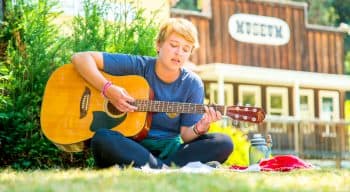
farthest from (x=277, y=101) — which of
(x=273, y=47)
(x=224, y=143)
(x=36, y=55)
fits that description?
(x=224, y=143)

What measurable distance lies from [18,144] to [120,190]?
10.4 feet

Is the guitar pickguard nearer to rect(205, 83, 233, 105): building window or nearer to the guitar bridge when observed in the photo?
the guitar bridge

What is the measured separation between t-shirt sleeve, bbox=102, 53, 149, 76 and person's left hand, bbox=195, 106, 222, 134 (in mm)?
590

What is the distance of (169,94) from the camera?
487 cm

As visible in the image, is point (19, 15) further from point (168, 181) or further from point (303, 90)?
point (303, 90)

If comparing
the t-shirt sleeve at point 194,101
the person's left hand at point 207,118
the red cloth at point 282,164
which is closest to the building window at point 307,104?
the red cloth at point 282,164

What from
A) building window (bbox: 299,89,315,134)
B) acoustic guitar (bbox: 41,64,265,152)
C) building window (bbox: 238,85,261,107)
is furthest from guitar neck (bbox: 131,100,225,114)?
building window (bbox: 299,89,315,134)

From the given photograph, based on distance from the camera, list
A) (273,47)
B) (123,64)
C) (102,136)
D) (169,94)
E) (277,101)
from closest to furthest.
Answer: (102,136) → (169,94) → (123,64) → (273,47) → (277,101)

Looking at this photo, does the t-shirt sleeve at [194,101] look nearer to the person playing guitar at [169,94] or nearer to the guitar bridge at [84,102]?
the person playing guitar at [169,94]

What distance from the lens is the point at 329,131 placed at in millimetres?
18125

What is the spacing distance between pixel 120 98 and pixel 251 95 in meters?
13.8

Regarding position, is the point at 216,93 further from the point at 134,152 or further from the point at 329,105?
the point at 134,152

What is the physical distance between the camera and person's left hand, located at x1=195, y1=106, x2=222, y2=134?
4.59 metres

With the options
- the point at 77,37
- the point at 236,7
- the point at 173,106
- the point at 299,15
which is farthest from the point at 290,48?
the point at 173,106
